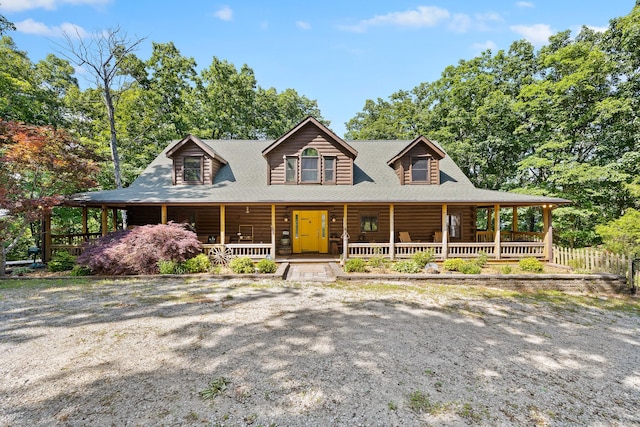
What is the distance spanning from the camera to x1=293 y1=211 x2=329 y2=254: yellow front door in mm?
15805

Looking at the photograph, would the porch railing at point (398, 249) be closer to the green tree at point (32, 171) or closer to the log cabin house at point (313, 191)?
the log cabin house at point (313, 191)

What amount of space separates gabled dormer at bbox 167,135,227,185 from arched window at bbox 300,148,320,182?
4.87 metres

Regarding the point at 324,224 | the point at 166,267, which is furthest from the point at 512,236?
the point at 166,267

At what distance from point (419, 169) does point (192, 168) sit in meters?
12.5

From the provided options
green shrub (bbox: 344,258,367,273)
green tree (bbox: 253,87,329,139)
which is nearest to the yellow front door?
green shrub (bbox: 344,258,367,273)

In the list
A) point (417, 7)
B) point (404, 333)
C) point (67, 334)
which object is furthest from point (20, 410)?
point (417, 7)

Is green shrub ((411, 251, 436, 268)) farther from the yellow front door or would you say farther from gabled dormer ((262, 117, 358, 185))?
gabled dormer ((262, 117, 358, 185))

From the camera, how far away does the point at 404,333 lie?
19.1 ft

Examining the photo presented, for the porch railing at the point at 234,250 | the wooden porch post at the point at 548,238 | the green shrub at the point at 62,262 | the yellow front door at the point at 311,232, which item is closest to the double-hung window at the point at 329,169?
the yellow front door at the point at 311,232

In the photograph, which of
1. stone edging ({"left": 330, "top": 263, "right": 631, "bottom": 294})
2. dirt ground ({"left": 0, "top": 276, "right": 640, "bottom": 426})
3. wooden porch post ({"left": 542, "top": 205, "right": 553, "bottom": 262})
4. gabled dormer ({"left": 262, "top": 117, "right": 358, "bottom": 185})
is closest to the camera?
dirt ground ({"left": 0, "top": 276, "right": 640, "bottom": 426})

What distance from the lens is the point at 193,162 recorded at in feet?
50.5

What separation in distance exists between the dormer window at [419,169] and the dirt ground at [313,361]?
889 cm

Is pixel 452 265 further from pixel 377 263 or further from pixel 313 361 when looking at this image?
pixel 313 361

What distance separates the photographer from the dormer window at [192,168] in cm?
1527
